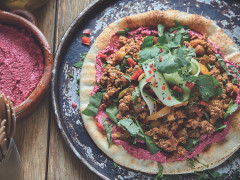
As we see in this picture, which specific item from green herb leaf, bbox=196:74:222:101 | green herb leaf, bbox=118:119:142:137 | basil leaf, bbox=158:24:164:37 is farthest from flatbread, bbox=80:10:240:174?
green herb leaf, bbox=196:74:222:101

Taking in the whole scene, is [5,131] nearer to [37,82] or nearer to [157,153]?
[37,82]

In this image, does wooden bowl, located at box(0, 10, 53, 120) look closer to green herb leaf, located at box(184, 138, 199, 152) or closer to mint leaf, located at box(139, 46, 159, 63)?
mint leaf, located at box(139, 46, 159, 63)

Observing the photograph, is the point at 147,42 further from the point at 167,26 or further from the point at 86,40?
the point at 86,40

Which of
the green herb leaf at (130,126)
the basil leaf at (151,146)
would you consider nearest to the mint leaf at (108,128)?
the green herb leaf at (130,126)

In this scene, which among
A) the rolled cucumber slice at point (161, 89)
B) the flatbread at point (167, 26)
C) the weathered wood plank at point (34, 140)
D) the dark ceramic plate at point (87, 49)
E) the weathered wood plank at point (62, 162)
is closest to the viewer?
the rolled cucumber slice at point (161, 89)

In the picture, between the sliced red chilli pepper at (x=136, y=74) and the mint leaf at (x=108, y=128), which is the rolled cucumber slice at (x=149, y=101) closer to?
the sliced red chilli pepper at (x=136, y=74)

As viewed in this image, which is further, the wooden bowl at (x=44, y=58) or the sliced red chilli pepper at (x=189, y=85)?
the wooden bowl at (x=44, y=58)
